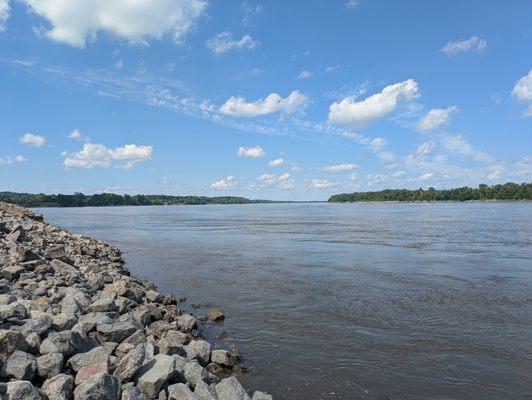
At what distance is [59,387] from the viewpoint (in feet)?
20.7

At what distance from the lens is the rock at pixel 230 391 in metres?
6.86

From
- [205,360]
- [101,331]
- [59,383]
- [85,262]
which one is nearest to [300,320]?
[205,360]

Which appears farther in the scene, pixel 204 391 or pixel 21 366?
pixel 204 391

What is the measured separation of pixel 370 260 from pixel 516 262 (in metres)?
7.66

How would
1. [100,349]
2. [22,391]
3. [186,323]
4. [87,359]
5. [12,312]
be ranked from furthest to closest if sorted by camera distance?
1. [186,323]
2. [12,312]
3. [100,349]
4. [87,359]
5. [22,391]

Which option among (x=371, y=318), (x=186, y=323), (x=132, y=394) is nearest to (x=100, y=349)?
(x=132, y=394)

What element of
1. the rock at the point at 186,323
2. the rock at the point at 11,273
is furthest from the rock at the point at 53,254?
the rock at the point at 186,323

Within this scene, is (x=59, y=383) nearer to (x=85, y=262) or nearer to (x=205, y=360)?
(x=205, y=360)

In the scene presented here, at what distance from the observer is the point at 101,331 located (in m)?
9.12

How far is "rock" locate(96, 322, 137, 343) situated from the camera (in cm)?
910

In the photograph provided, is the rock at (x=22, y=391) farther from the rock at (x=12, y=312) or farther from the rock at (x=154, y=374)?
the rock at (x=12, y=312)

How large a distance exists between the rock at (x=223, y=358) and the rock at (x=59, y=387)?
339cm

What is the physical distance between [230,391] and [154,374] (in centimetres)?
130

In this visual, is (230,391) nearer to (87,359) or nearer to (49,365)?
(87,359)
